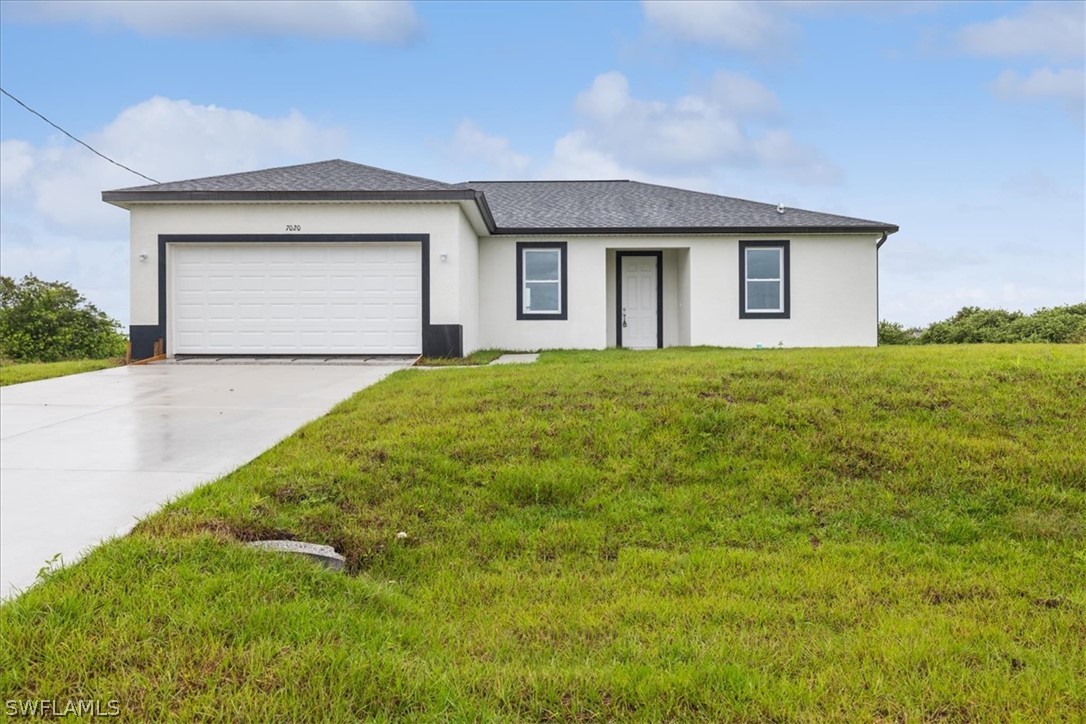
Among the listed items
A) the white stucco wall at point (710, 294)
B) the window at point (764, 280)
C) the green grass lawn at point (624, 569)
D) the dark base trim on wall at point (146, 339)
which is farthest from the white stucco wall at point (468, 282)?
the green grass lawn at point (624, 569)

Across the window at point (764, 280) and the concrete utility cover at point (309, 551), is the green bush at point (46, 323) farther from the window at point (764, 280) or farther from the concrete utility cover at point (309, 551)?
the concrete utility cover at point (309, 551)

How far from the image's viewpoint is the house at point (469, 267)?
1342 cm

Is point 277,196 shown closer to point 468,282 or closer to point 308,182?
point 308,182

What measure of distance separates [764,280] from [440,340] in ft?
25.7

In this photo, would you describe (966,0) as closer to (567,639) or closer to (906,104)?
(906,104)

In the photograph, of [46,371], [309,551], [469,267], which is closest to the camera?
[309,551]

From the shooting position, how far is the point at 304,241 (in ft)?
44.2

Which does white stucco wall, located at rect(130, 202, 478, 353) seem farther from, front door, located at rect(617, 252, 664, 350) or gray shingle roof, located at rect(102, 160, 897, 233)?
front door, located at rect(617, 252, 664, 350)

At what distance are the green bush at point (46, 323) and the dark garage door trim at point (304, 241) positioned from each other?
977cm

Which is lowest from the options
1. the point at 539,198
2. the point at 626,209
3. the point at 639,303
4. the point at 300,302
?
the point at 300,302

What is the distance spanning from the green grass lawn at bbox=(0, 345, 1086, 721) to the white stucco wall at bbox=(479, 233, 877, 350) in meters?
9.02

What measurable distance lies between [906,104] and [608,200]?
7.22m

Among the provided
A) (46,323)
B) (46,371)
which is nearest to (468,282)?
(46,371)

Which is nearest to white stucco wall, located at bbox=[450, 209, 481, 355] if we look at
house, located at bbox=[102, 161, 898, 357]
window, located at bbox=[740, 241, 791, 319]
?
house, located at bbox=[102, 161, 898, 357]
